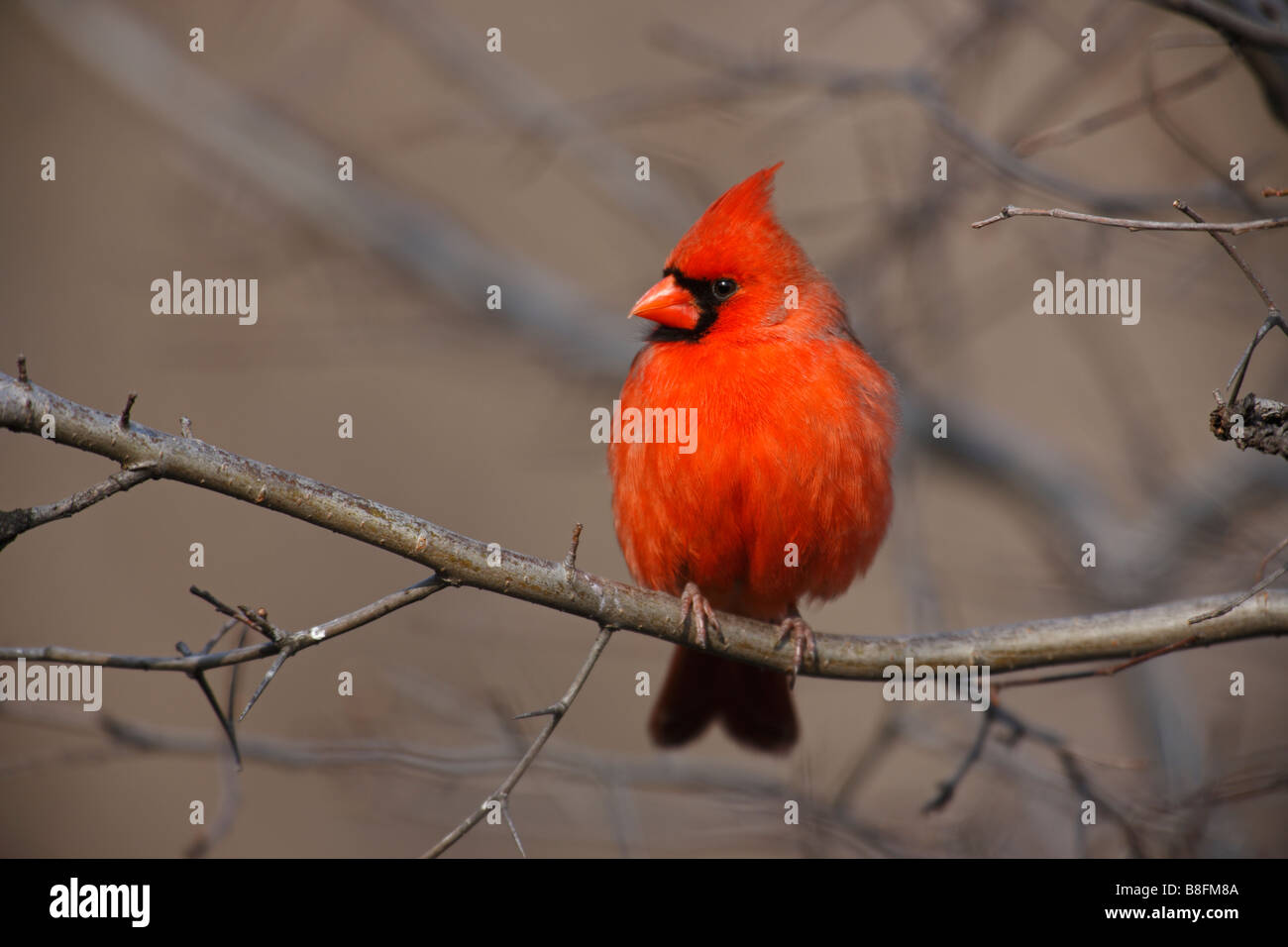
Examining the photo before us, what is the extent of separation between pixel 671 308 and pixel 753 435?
1.80ft

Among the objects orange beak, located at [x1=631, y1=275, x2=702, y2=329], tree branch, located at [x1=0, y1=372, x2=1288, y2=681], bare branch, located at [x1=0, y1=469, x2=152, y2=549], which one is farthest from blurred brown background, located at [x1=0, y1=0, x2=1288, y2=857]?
bare branch, located at [x1=0, y1=469, x2=152, y2=549]

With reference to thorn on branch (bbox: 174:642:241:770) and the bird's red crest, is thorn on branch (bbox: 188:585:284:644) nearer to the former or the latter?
thorn on branch (bbox: 174:642:241:770)

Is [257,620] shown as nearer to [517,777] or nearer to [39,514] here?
[39,514]

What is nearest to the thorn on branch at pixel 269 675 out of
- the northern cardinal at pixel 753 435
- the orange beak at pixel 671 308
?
the northern cardinal at pixel 753 435

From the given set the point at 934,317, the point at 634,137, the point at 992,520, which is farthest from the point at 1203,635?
the point at 992,520

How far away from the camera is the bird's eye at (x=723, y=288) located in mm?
3520

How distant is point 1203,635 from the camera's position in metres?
2.72

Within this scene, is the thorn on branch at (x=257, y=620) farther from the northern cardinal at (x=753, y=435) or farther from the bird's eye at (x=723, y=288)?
the bird's eye at (x=723, y=288)

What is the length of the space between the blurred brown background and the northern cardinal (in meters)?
0.53

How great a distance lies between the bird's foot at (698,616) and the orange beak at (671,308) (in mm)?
908

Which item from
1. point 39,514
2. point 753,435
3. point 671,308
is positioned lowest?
point 39,514

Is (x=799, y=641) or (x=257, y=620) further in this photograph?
(x=799, y=641)

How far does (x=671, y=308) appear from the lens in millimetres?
3496

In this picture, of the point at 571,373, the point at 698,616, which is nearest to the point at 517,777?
the point at 698,616
